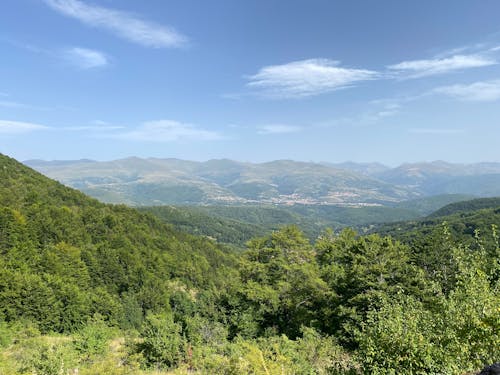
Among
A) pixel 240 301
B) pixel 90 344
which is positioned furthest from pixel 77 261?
pixel 90 344

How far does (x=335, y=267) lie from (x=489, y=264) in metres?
→ 30.0

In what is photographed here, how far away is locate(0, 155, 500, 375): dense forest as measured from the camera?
13.6 m

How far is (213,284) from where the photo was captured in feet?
310

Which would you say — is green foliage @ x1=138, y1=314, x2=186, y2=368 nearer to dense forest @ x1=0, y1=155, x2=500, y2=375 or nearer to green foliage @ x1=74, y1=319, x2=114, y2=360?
dense forest @ x1=0, y1=155, x2=500, y2=375

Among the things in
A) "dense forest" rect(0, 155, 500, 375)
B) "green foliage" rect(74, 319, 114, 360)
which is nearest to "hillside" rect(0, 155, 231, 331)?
"dense forest" rect(0, 155, 500, 375)

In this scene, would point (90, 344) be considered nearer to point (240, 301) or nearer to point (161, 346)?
point (161, 346)

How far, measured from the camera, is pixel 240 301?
43.7 m

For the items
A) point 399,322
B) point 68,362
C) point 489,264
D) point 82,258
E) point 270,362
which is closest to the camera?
point 399,322

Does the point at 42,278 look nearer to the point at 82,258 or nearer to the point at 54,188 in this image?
the point at 82,258

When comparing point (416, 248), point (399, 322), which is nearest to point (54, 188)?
point (416, 248)

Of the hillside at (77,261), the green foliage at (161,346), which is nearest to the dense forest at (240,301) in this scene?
the green foliage at (161,346)

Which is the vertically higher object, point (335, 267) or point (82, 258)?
point (335, 267)

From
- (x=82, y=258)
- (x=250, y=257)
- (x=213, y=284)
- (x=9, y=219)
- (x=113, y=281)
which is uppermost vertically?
(x=9, y=219)

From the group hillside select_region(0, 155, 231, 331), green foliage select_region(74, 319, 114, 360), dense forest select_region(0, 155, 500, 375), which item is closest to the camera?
dense forest select_region(0, 155, 500, 375)
